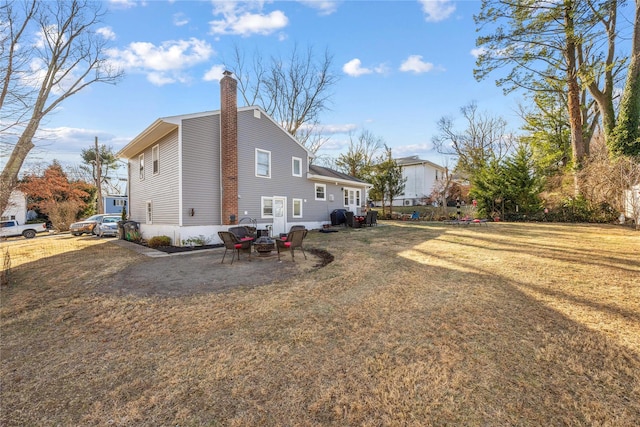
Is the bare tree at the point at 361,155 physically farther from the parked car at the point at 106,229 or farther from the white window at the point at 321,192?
the parked car at the point at 106,229

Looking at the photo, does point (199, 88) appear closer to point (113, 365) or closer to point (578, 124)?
point (113, 365)

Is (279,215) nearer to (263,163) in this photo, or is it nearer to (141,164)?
(263,163)

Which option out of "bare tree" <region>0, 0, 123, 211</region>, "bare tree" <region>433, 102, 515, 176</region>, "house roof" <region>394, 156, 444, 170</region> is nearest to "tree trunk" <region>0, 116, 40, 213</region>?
"bare tree" <region>0, 0, 123, 211</region>

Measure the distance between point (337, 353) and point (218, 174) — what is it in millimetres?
10490

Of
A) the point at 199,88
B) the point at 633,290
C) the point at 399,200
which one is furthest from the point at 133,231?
the point at 399,200

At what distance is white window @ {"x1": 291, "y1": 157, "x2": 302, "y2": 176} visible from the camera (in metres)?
15.1

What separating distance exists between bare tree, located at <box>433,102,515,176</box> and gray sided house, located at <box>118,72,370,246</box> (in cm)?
2052

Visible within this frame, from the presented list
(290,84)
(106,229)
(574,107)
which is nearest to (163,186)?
(106,229)

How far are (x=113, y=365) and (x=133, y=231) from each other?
44.0 feet

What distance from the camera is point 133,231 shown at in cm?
1402

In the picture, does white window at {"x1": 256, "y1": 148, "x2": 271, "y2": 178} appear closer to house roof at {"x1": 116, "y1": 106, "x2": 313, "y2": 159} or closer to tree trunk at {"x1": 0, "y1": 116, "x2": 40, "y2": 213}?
house roof at {"x1": 116, "y1": 106, "x2": 313, "y2": 159}

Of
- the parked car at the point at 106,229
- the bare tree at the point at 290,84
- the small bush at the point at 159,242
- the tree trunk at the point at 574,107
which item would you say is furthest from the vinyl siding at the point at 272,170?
the tree trunk at the point at 574,107

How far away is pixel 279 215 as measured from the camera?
14289 millimetres

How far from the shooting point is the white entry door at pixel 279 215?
1399 centimetres
